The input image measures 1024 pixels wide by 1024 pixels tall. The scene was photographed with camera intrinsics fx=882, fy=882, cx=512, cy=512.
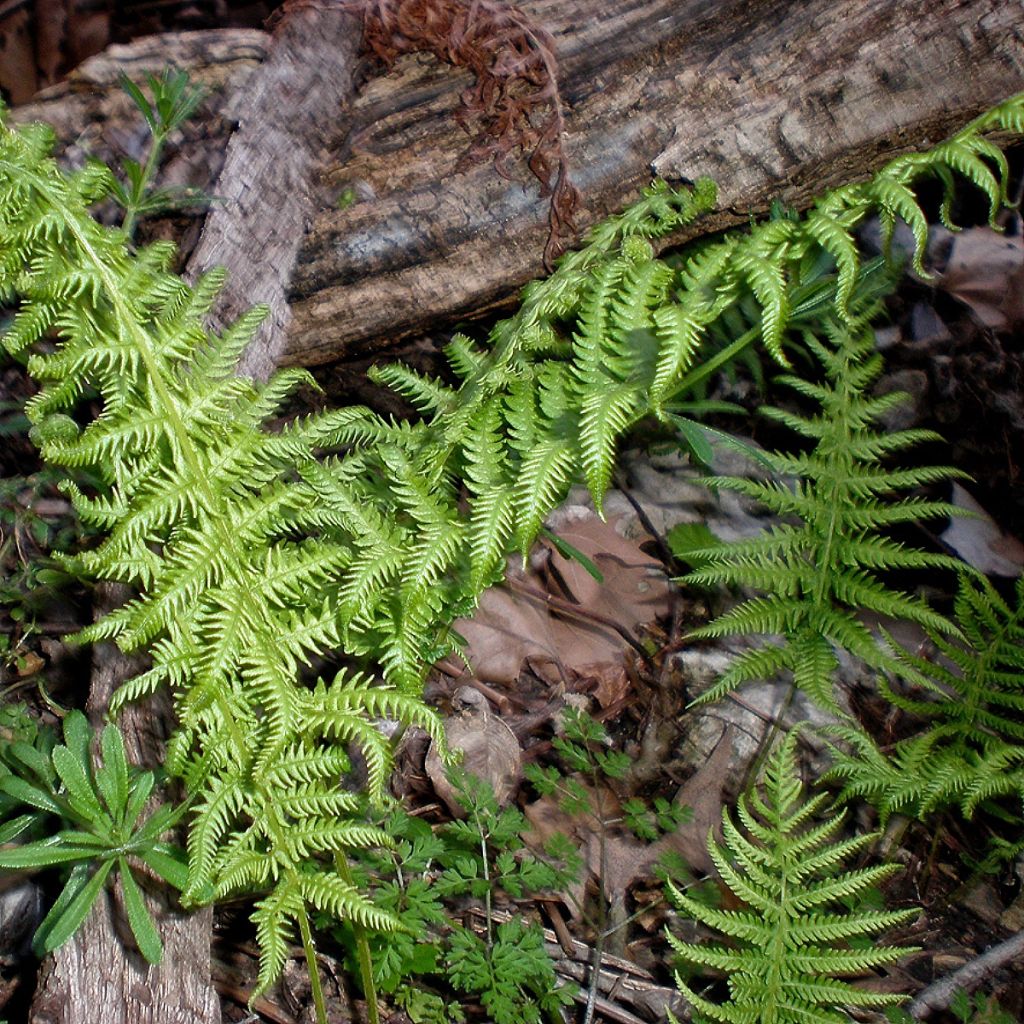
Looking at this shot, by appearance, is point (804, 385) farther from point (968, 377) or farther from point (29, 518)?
point (29, 518)

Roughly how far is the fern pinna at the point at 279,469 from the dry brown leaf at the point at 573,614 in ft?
3.48

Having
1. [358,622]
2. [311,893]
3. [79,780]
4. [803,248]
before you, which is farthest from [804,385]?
[79,780]

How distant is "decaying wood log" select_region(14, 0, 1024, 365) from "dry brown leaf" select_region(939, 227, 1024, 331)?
1793 mm

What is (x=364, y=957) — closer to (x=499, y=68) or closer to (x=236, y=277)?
(x=236, y=277)

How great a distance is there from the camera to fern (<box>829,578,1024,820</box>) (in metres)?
2.56

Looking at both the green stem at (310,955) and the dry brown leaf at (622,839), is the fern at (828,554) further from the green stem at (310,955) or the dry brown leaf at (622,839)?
the green stem at (310,955)

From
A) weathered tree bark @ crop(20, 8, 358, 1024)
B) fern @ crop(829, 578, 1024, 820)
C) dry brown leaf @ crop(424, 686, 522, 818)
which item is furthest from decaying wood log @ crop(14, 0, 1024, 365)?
fern @ crop(829, 578, 1024, 820)

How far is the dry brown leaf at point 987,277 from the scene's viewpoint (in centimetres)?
418

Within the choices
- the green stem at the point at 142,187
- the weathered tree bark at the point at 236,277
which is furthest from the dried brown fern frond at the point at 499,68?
the green stem at the point at 142,187

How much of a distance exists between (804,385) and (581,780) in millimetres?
1489

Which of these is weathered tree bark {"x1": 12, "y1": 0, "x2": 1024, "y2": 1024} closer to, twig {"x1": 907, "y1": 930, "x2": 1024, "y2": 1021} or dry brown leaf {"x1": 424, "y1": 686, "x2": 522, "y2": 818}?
dry brown leaf {"x1": 424, "y1": 686, "x2": 522, "y2": 818}

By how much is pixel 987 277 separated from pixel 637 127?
93.8 inches

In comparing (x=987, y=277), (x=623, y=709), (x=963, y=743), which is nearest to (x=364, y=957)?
(x=623, y=709)

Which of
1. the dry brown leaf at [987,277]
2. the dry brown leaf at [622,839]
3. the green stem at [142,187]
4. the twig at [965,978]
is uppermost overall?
the green stem at [142,187]
